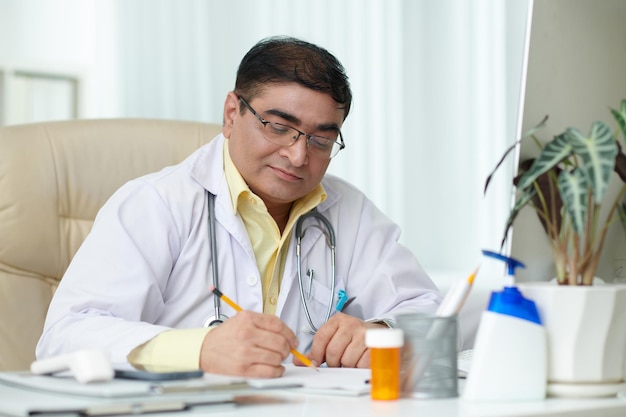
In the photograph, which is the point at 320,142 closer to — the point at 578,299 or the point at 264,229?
the point at 264,229

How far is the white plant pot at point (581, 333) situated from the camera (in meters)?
0.94

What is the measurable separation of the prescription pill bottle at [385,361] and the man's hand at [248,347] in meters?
0.20

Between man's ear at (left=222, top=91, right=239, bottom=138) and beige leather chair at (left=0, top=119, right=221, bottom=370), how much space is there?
7.9 inches

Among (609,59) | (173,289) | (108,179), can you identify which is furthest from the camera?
(108,179)

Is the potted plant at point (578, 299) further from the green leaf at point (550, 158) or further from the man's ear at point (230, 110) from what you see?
the man's ear at point (230, 110)

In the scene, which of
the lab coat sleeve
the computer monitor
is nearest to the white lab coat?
the lab coat sleeve

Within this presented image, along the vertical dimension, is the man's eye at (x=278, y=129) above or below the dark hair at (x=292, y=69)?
below

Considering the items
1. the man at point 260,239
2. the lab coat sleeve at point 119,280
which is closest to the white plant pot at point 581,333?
the man at point 260,239

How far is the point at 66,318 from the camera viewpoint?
1.39m

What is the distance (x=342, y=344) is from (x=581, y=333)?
50cm

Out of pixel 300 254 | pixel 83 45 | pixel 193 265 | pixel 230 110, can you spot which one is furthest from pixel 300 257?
pixel 83 45

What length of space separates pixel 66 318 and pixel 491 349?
76 cm

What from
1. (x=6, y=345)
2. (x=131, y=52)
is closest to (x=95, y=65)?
(x=131, y=52)

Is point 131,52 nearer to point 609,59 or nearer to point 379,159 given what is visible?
point 379,159
